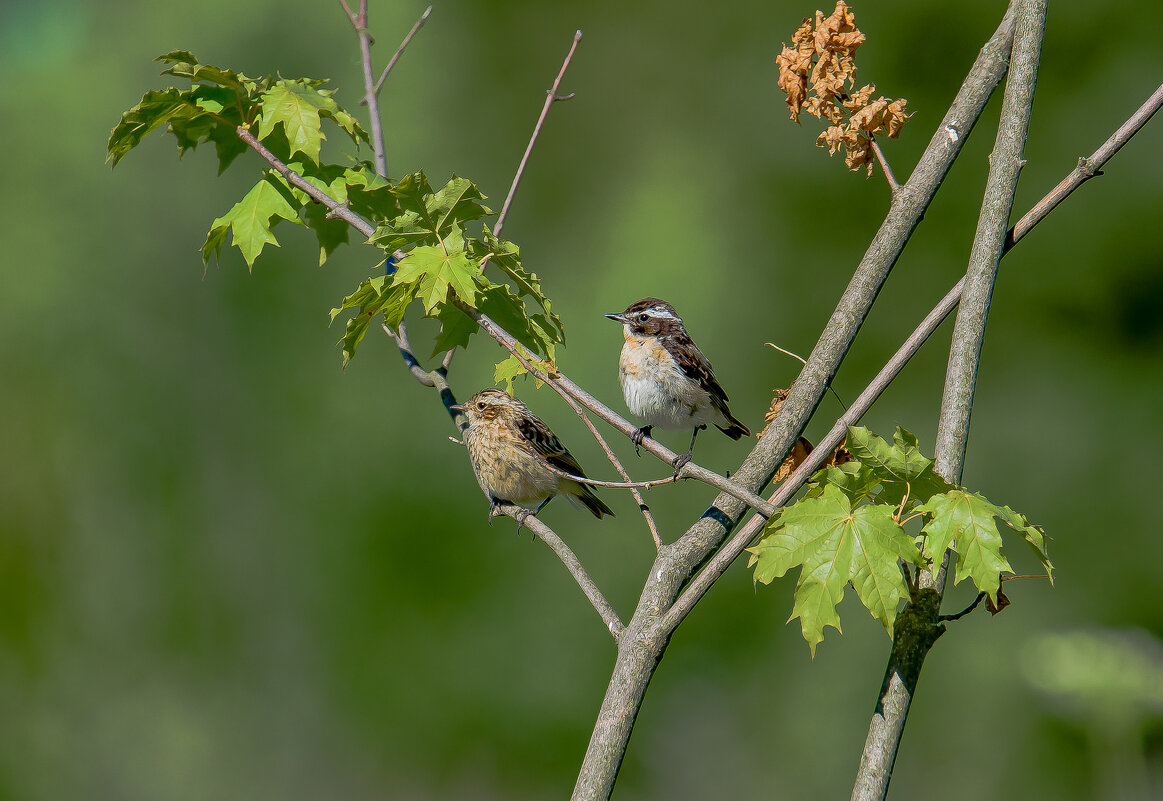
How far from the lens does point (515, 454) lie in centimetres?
593

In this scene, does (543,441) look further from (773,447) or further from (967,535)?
(967,535)

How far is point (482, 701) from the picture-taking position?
11.9 meters

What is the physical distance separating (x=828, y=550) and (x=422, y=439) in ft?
31.1

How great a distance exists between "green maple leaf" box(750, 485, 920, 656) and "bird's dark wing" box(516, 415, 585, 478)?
12.8 feet

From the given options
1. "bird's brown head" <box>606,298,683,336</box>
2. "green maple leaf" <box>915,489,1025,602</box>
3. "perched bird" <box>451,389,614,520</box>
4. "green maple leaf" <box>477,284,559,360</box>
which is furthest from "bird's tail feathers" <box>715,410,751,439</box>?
"green maple leaf" <box>915,489,1025,602</box>

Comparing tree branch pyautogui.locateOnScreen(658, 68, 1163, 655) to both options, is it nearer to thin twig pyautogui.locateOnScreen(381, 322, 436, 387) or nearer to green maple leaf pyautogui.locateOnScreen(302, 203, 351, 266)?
thin twig pyautogui.locateOnScreen(381, 322, 436, 387)

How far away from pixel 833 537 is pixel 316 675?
11129 mm

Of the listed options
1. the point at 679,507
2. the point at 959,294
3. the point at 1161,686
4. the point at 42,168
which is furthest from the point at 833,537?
the point at 42,168

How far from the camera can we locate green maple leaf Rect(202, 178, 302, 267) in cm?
316

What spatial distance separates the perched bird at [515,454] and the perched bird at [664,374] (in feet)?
2.16

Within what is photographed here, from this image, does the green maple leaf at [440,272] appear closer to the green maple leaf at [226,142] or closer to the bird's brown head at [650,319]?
the green maple leaf at [226,142]

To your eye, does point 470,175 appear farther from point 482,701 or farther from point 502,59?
point 482,701

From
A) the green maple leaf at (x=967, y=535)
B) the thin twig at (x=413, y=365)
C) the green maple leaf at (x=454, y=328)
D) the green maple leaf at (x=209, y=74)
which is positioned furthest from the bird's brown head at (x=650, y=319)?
the green maple leaf at (x=967, y=535)

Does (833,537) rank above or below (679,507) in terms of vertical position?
below
